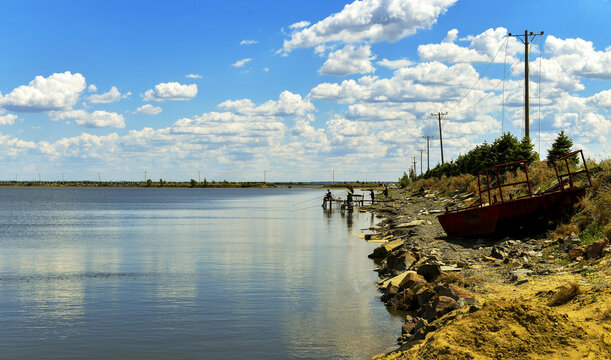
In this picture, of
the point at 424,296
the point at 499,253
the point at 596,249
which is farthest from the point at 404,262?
the point at 596,249

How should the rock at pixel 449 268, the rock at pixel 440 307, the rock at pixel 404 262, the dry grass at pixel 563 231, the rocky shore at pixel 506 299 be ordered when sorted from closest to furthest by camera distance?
the rocky shore at pixel 506 299 < the rock at pixel 440 307 < the rock at pixel 449 268 < the dry grass at pixel 563 231 < the rock at pixel 404 262

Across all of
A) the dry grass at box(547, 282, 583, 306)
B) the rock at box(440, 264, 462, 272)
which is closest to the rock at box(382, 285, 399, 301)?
the rock at box(440, 264, 462, 272)

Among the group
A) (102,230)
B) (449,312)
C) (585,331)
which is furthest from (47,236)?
(585,331)

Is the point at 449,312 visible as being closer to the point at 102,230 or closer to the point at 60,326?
the point at 60,326

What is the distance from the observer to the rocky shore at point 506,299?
905 cm

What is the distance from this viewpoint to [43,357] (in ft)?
40.2

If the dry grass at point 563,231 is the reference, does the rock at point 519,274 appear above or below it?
below

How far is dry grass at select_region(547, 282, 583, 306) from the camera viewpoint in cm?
1124

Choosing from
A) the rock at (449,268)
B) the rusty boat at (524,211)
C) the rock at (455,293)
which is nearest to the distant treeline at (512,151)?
the rusty boat at (524,211)

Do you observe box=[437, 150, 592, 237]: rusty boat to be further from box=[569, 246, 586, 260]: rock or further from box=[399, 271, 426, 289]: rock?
box=[399, 271, 426, 289]: rock

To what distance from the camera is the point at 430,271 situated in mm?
17062

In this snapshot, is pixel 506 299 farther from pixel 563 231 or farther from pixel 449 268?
pixel 563 231

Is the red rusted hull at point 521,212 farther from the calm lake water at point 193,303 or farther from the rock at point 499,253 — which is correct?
the calm lake water at point 193,303

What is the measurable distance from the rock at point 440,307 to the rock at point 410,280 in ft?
12.2
